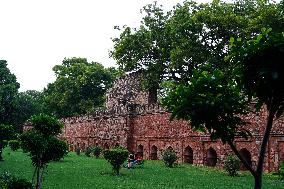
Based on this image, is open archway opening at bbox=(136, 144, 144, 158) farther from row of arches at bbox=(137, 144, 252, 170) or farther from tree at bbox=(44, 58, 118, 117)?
tree at bbox=(44, 58, 118, 117)

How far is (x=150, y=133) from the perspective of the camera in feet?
76.3

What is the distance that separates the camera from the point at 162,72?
86.7ft

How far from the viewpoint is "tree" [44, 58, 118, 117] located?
41.4 metres

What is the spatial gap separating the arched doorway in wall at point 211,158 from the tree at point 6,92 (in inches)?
548

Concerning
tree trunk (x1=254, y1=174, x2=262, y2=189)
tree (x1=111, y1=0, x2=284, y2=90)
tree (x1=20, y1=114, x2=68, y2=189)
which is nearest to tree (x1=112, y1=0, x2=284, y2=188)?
tree (x1=111, y1=0, x2=284, y2=90)

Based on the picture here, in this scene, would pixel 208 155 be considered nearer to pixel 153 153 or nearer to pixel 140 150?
pixel 153 153

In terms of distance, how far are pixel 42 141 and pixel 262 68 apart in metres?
8.36

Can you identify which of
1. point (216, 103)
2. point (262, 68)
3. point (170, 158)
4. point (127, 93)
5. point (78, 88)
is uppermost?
point (78, 88)

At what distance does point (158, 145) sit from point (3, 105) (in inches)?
440

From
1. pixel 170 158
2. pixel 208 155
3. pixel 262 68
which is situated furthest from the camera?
pixel 208 155

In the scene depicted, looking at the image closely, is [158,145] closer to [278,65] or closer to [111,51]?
[111,51]

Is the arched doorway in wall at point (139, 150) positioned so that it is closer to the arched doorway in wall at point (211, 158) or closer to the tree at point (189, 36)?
the tree at point (189, 36)

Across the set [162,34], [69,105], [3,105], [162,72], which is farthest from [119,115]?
[69,105]

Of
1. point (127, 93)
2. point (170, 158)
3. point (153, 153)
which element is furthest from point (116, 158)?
point (127, 93)
